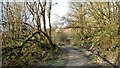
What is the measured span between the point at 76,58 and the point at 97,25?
17.8 inches

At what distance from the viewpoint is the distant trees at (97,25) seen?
299 centimetres

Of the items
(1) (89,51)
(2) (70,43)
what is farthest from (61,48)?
(1) (89,51)

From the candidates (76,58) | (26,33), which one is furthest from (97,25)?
(26,33)

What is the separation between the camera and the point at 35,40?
3.13 metres

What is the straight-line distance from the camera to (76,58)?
308 centimetres

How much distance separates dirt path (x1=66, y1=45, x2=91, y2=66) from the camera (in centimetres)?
303

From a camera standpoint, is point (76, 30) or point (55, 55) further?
point (55, 55)

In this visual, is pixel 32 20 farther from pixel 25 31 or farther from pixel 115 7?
pixel 115 7

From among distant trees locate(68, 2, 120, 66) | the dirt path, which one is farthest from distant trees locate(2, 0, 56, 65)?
distant trees locate(68, 2, 120, 66)

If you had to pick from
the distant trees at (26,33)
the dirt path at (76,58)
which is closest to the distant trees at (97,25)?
the dirt path at (76,58)

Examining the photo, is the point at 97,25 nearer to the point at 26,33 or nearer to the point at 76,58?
the point at 76,58

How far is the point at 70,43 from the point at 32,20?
52 cm

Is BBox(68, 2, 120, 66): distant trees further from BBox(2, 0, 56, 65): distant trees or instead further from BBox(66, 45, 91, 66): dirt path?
BBox(2, 0, 56, 65): distant trees

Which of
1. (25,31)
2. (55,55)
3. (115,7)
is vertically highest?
(115,7)
